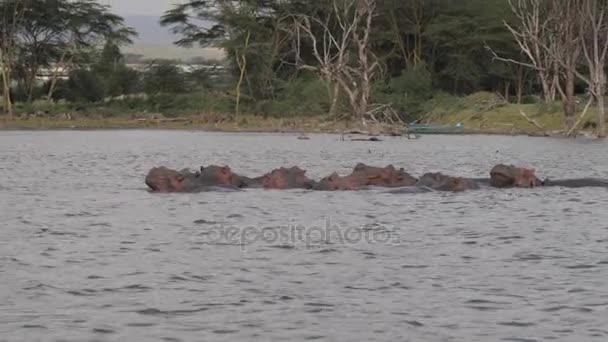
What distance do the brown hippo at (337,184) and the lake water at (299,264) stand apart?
35.9 inches

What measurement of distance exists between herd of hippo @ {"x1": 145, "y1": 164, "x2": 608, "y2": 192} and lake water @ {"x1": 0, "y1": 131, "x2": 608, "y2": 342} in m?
0.74

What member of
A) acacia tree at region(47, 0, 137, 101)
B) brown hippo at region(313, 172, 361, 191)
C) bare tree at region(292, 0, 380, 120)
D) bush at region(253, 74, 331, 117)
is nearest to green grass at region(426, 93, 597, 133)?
bare tree at region(292, 0, 380, 120)

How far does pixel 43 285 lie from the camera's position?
15273 millimetres

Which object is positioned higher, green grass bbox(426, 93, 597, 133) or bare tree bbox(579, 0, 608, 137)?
bare tree bbox(579, 0, 608, 137)

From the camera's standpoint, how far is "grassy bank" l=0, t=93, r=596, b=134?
6975 centimetres

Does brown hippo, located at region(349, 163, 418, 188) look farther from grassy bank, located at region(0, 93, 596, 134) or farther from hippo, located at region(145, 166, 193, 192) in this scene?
grassy bank, located at region(0, 93, 596, 134)

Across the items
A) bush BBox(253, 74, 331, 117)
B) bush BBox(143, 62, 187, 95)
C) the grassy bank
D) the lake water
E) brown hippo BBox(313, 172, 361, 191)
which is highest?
bush BBox(143, 62, 187, 95)

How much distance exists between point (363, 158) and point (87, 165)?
1060 cm

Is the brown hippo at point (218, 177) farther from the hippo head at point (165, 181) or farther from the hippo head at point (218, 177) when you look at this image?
the hippo head at point (165, 181)

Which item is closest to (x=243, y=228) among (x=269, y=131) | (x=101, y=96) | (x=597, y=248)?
(x=597, y=248)

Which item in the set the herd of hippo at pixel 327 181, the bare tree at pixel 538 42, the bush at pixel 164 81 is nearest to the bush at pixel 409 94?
the bare tree at pixel 538 42

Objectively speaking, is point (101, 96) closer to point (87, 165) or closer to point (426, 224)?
point (87, 165)

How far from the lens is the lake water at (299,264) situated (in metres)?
13.0

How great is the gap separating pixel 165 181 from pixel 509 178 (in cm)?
856
